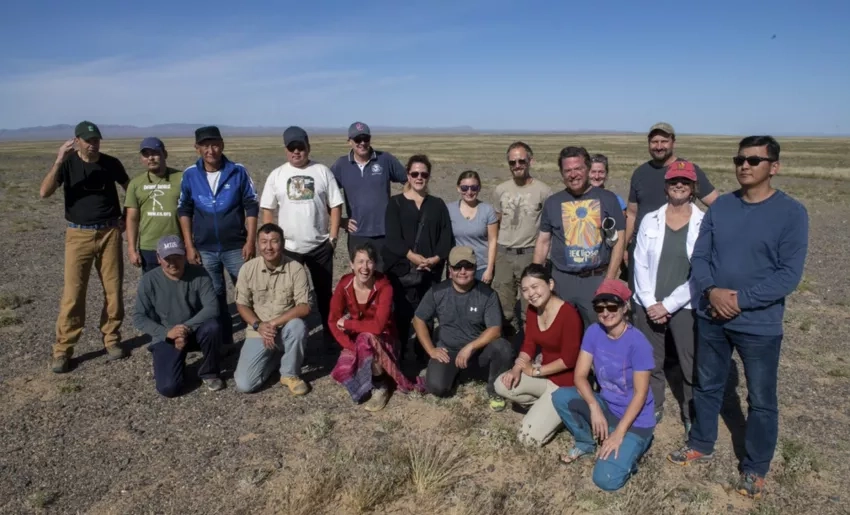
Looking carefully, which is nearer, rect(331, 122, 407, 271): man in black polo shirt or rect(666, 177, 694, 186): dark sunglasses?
rect(666, 177, 694, 186): dark sunglasses

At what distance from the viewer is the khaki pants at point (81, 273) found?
5586 millimetres

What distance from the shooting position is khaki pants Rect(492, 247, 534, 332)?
5.47 metres

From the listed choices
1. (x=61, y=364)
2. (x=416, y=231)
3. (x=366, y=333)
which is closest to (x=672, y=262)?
(x=416, y=231)

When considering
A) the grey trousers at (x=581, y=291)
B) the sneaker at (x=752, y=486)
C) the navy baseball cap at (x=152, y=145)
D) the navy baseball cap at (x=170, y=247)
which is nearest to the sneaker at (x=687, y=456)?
the sneaker at (x=752, y=486)

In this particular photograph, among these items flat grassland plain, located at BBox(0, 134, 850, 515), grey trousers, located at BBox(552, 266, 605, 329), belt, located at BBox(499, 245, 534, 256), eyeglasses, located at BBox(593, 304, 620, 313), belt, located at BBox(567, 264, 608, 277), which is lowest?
flat grassland plain, located at BBox(0, 134, 850, 515)

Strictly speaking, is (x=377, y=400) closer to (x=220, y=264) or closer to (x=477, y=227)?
(x=477, y=227)

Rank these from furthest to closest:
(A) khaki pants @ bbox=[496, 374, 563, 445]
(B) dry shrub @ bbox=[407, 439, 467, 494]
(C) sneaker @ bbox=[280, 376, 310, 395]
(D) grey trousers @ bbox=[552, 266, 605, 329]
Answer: (C) sneaker @ bbox=[280, 376, 310, 395], (D) grey trousers @ bbox=[552, 266, 605, 329], (A) khaki pants @ bbox=[496, 374, 563, 445], (B) dry shrub @ bbox=[407, 439, 467, 494]

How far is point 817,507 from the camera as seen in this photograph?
362cm

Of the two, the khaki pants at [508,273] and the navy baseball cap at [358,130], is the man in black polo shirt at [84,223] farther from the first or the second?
the khaki pants at [508,273]

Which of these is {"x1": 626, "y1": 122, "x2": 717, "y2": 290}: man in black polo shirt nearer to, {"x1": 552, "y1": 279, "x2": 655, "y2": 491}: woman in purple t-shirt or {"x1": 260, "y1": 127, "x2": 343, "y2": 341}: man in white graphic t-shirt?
{"x1": 552, "y1": 279, "x2": 655, "y2": 491}: woman in purple t-shirt

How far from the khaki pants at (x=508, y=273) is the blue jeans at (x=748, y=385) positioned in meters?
1.87

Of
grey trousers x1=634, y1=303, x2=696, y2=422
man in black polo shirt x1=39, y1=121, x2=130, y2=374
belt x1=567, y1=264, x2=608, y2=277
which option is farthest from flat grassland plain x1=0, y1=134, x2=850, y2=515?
belt x1=567, y1=264, x2=608, y2=277

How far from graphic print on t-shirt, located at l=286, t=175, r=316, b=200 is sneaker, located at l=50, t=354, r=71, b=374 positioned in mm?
2926

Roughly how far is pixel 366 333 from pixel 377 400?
24.9 inches
